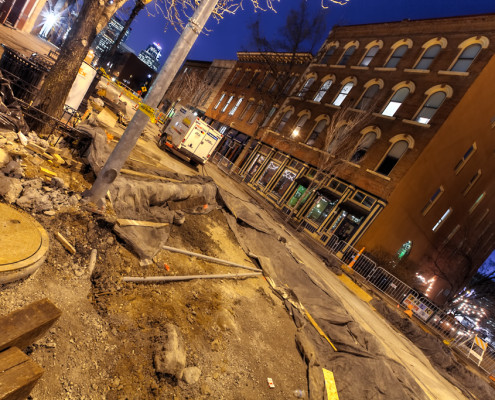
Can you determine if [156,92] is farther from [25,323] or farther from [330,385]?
[330,385]

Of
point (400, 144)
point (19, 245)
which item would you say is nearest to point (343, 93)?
point (400, 144)

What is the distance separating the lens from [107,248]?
408cm

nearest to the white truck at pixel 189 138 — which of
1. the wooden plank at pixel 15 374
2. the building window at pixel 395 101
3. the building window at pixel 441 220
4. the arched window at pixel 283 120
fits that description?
the arched window at pixel 283 120

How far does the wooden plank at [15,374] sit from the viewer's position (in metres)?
1.40

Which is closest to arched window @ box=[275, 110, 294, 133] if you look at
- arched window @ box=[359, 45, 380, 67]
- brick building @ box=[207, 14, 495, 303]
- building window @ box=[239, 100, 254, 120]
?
brick building @ box=[207, 14, 495, 303]

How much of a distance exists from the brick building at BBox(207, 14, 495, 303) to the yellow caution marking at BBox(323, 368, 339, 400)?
12865 millimetres

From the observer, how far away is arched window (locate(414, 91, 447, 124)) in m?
15.3

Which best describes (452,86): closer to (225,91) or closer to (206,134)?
(206,134)

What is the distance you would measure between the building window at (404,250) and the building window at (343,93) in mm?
Answer: 12236

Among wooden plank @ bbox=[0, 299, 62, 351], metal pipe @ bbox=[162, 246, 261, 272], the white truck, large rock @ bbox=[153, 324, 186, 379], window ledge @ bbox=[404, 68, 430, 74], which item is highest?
window ledge @ bbox=[404, 68, 430, 74]

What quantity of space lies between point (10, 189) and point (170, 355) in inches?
135

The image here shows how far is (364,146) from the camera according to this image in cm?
1762

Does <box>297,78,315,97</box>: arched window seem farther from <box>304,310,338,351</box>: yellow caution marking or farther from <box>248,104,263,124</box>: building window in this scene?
<box>304,310,338,351</box>: yellow caution marking

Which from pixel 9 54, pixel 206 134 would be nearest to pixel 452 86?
pixel 206 134
